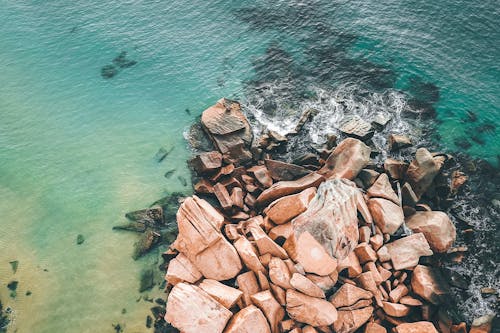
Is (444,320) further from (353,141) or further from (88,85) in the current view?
(88,85)

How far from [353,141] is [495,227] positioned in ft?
40.4

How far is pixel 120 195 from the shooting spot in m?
31.1

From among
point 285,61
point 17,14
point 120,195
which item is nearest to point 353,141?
Answer: point 285,61

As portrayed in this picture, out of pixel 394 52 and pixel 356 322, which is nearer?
pixel 356 322

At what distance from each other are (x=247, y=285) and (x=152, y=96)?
24647 millimetres

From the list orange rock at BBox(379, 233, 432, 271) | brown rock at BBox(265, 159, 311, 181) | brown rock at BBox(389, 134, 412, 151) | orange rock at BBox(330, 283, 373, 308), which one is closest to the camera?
orange rock at BBox(330, 283, 373, 308)

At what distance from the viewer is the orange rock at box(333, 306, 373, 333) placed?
842 inches

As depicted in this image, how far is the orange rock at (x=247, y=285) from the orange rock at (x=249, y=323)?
1233mm

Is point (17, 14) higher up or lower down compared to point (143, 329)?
higher up

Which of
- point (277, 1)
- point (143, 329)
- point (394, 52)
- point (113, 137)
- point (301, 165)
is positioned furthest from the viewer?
point (277, 1)

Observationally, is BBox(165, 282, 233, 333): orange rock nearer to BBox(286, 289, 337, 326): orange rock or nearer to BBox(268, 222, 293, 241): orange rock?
BBox(286, 289, 337, 326): orange rock

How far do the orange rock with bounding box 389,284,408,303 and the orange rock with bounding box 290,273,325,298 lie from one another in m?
4.56

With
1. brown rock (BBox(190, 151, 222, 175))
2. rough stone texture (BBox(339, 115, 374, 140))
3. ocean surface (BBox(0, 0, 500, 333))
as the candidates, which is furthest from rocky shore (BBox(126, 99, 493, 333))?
ocean surface (BBox(0, 0, 500, 333))

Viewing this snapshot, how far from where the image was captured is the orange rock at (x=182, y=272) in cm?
2370
